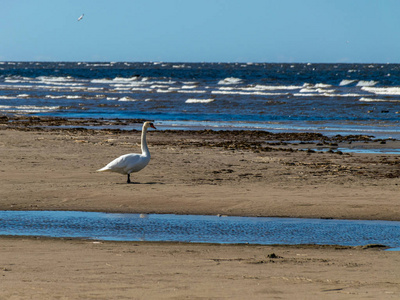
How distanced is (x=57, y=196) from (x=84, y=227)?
1963 millimetres

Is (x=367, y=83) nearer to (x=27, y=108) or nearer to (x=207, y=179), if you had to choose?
(x=27, y=108)

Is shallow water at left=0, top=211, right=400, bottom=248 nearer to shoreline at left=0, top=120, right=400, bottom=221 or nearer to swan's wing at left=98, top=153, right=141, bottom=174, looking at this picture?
shoreline at left=0, top=120, right=400, bottom=221

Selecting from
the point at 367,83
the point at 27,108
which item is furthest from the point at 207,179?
the point at 367,83

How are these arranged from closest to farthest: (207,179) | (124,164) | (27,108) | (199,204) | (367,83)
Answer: (199,204) → (124,164) → (207,179) → (27,108) → (367,83)

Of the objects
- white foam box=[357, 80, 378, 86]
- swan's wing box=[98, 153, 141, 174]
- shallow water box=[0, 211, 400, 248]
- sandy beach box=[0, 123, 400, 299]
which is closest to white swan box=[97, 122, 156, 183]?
swan's wing box=[98, 153, 141, 174]

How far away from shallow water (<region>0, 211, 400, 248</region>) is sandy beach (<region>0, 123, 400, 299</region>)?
32cm

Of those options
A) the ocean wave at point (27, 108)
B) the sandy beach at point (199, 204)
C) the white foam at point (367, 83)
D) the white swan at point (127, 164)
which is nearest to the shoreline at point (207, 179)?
the sandy beach at point (199, 204)

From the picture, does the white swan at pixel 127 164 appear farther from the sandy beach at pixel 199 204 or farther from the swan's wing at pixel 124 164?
the sandy beach at pixel 199 204

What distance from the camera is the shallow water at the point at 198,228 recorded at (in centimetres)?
810

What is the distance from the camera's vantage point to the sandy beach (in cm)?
561

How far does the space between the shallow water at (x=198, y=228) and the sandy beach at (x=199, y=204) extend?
32cm

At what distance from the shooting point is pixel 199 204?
10008mm

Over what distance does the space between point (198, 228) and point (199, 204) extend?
1.34 metres

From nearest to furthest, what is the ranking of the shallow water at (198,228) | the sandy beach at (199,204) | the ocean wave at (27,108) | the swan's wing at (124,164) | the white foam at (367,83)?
the sandy beach at (199,204) → the shallow water at (198,228) → the swan's wing at (124,164) → the ocean wave at (27,108) → the white foam at (367,83)
